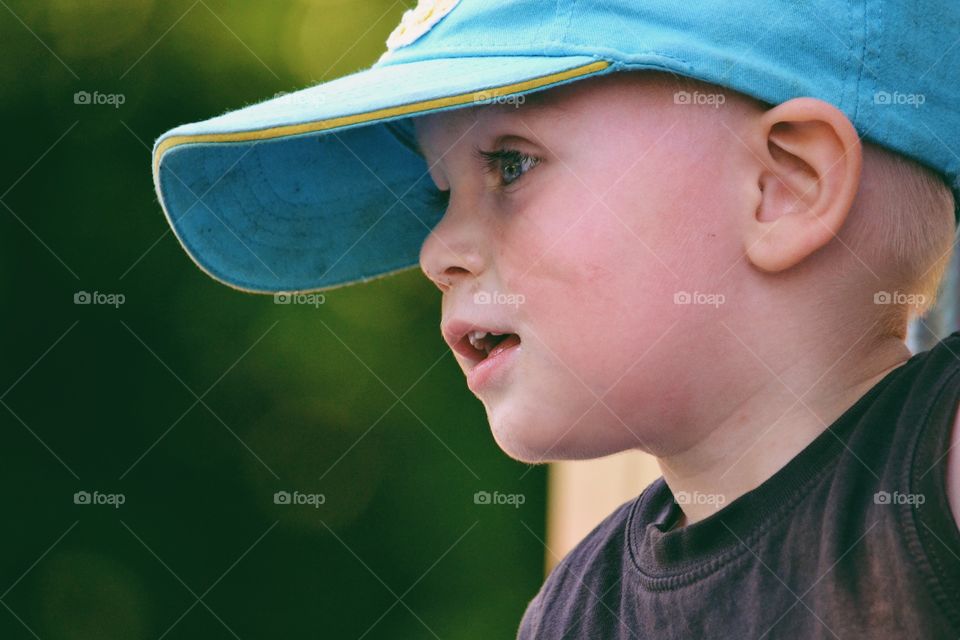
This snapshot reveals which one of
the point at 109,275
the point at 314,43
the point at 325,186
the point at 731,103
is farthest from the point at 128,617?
the point at 731,103

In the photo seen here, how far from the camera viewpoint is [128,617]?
3088 mm

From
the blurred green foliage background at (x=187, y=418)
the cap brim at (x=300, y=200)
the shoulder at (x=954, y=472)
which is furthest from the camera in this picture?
the blurred green foliage background at (x=187, y=418)

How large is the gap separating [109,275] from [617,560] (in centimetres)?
195

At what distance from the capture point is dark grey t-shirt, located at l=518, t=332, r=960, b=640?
3.29 ft

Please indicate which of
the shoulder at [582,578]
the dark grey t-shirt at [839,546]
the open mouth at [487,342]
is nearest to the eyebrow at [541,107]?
the open mouth at [487,342]

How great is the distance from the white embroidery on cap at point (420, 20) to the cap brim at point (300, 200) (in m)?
0.04

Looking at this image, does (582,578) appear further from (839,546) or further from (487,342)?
(839,546)

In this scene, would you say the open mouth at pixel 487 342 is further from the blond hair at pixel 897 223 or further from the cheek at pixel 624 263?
the blond hair at pixel 897 223

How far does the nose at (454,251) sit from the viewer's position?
135 cm

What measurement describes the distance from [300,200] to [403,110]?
0.46 m

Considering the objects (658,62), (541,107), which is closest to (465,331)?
(541,107)

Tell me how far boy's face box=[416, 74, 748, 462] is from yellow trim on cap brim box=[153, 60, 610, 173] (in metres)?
0.07

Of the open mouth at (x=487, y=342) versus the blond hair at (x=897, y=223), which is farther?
the open mouth at (x=487, y=342)

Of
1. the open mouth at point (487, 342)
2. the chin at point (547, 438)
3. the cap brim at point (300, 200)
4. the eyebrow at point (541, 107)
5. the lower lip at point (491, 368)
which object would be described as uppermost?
the cap brim at point (300, 200)
